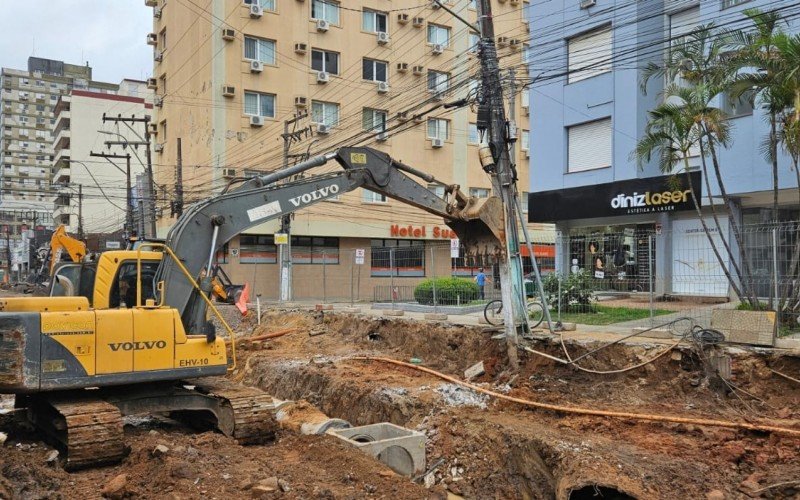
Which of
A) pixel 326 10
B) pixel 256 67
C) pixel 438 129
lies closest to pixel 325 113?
pixel 256 67

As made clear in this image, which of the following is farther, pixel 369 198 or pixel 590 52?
pixel 369 198

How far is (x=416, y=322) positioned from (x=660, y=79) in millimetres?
10932

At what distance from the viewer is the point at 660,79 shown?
19875mm

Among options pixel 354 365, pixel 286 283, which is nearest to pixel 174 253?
pixel 354 365

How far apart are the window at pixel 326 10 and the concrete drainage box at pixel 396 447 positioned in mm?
29430

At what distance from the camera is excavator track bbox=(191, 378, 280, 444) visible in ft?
27.4

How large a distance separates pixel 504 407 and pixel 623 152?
1274 cm

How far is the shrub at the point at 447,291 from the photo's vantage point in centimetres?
1959

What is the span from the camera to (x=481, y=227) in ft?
36.6

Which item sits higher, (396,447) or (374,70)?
(374,70)

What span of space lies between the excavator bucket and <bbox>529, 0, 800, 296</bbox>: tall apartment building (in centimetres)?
462

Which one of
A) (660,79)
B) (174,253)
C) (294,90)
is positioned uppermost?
(294,90)

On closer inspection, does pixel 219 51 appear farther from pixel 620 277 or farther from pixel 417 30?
pixel 620 277

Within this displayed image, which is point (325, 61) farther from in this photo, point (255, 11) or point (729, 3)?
point (729, 3)
